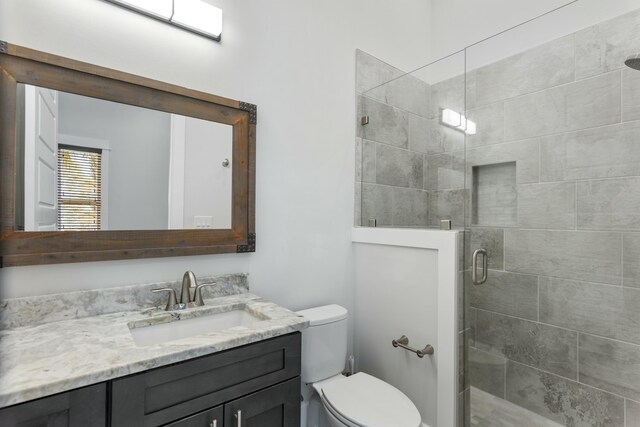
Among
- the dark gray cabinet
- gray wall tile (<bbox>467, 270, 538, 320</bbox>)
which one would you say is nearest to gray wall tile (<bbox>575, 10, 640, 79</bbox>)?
gray wall tile (<bbox>467, 270, 538, 320</bbox>)

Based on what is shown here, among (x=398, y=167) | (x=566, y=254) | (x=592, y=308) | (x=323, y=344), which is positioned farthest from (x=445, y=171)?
(x=323, y=344)

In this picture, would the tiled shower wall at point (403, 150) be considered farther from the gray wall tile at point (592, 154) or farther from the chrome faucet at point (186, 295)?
the chrome faucet at point (186, 295)

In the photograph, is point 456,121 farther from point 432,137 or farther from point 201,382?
point 201,382

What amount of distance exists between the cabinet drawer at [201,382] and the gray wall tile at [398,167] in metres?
1.28

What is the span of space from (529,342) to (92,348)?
2.22 metres

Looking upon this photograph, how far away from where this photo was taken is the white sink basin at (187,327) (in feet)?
3.92

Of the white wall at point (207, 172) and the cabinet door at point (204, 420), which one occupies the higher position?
the white wall at point (207, 172)

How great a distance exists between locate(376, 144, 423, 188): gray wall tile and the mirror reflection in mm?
1036

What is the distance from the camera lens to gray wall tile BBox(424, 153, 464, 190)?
72.4 inches

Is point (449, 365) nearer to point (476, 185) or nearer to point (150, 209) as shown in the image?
point (476, 185)

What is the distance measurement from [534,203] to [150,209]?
2.09m

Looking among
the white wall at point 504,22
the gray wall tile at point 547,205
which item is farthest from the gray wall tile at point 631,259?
the white wall at point 504,22

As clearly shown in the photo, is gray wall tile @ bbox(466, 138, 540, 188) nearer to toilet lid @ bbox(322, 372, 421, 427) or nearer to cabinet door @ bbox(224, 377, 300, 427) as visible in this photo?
toilet lid @ bbox(322, 372, 421, 427)

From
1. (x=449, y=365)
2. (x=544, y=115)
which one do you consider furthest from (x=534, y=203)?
(x=449, y=365)
